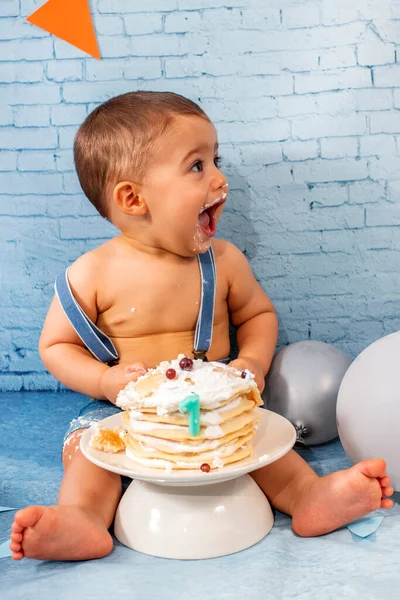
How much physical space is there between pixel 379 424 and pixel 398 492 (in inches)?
6.0

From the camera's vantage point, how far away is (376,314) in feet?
6.15

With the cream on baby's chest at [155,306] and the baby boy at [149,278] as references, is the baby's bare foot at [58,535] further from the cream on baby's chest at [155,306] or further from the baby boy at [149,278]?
the cream on baby's chest at [155,306]

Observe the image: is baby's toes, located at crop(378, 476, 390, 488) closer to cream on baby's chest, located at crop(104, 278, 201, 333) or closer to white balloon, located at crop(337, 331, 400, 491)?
white balloon, located at crop(337, 331, 400, 491)

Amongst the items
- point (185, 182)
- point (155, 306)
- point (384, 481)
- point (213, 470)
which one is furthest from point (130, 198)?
point (384, 481)

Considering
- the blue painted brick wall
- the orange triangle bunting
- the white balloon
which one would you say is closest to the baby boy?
the white balloon

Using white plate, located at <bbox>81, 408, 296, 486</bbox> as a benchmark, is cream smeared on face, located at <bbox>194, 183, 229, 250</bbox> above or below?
above

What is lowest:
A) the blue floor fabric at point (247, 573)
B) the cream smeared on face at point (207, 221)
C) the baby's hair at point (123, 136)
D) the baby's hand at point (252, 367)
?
the blue floor fabric at point (247, 573)

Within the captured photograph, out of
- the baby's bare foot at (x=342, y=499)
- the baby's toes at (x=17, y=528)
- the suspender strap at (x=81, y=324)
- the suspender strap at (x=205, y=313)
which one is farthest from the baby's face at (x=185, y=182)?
the baby's toes at (x=17, y=528)

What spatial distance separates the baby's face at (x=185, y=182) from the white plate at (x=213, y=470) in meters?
0.40

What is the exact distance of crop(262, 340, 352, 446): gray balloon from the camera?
5.20 ft

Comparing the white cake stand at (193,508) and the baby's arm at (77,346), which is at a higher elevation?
the baby's arm at (77,346)

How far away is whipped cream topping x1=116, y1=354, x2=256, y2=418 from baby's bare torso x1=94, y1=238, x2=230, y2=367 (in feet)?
1.26

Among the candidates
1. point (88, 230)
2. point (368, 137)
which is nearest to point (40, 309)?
point (88, 230)

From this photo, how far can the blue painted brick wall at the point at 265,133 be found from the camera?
1.76 m
